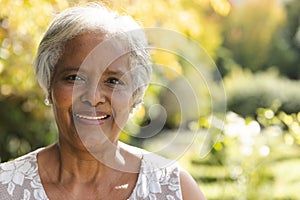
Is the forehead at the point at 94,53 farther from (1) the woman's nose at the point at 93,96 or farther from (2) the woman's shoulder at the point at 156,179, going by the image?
(2) the woman's shoulder at the point at 156,179

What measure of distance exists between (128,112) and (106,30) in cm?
25

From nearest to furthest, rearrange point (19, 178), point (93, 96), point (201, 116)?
point (93, 96) → point (19, 178) → point (201, 116)

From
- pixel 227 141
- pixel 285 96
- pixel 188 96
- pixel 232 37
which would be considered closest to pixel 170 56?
pixel 227 141

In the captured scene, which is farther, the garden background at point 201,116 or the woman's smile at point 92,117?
the garden background at point 201,116

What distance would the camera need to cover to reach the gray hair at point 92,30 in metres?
1.92

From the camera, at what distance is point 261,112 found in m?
4.10

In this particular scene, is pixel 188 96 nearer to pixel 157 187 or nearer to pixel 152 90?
pixel 157 187

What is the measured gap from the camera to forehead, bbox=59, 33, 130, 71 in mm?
1884

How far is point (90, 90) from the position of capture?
188 centimetres

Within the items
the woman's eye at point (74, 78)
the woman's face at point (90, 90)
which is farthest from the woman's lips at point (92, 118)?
the woman's eye at point (74, 78)

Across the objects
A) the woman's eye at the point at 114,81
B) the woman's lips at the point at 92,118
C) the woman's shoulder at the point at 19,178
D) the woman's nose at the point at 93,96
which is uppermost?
the woman's eye at the point at 114,81

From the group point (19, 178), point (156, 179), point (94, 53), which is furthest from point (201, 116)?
point (94, 53)

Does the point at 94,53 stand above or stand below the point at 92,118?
above

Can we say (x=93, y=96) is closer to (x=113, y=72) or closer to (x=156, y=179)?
(x=113, y=72)
